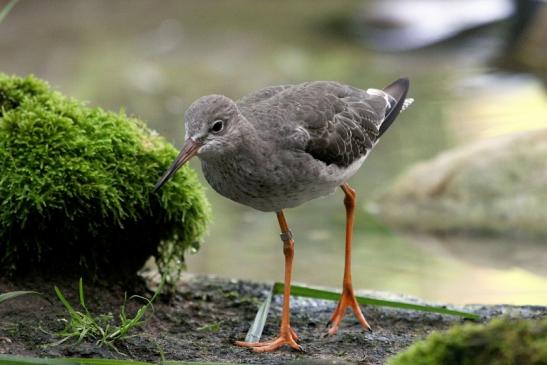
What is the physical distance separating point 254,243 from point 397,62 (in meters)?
7.05

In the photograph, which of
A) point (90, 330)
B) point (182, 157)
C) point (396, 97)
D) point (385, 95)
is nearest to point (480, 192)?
point (396, 97)

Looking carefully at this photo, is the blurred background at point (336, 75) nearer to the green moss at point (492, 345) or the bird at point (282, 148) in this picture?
the bird at point (282, 148)

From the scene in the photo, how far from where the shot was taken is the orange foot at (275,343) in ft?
17.8

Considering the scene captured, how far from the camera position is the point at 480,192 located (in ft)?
33.2

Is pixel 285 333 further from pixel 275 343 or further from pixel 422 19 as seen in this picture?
pixel 422 19

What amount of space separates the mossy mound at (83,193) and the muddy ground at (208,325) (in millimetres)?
213

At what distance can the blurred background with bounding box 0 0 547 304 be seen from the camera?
9031 millimetres

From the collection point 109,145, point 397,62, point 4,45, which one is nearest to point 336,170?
point 109,145

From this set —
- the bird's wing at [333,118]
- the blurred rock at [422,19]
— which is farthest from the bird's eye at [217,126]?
the blurred rock at [422,19]

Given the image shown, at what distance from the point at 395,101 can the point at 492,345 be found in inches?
153

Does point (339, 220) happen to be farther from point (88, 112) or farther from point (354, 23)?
point (354, 23)

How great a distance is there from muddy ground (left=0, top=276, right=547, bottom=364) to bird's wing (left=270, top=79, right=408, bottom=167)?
45.6 inches

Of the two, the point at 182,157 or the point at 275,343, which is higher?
the point at 182,157

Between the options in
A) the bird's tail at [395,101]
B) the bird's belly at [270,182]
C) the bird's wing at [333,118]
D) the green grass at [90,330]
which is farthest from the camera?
the bird's tail at [395,101]
